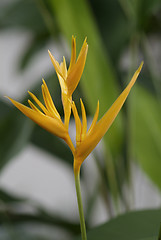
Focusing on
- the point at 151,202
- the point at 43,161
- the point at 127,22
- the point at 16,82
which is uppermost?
the point at 127,22

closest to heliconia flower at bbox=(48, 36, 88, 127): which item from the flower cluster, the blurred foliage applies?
the flower cluster

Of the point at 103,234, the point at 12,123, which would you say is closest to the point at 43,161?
the point at 12,123

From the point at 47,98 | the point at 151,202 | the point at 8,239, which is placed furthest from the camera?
the point at 151,202

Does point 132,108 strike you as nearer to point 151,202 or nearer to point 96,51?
point 96,51

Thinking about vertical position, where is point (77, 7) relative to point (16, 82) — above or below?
above

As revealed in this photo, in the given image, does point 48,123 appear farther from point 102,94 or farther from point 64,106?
point 102,94

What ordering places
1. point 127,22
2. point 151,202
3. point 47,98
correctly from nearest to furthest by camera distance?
1. point 47,98
2. point 127,22
3. point 151,202

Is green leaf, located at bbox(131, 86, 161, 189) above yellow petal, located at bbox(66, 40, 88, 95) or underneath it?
underneath

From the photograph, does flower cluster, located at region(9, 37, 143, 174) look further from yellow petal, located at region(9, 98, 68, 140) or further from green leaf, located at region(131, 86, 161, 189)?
green leaf, located at region(131, 86, 161, 189)
